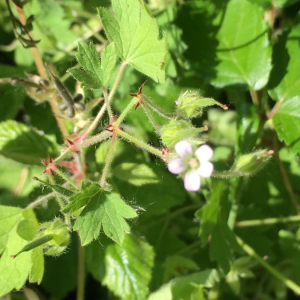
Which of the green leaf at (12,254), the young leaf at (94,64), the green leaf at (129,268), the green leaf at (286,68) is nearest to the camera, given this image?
the young leaf at (94,64)

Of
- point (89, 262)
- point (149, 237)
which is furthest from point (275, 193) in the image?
point (89, 262)

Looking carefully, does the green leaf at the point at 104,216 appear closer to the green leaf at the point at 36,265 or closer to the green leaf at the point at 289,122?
the green leaf at the point at 36,265

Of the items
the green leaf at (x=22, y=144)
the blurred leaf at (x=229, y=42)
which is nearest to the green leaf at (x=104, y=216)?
the green leaf at (x=22, y=144)

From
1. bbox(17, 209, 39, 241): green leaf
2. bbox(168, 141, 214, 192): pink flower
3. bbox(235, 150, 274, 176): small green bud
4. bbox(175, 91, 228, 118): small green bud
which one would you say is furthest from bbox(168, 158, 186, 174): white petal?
bbox(17, 209, 39, 241): green leaf

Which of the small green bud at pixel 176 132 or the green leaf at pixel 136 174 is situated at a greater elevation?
the small green bud at pixel 176 132

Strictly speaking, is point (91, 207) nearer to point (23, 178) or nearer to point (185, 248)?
point (185, 248)

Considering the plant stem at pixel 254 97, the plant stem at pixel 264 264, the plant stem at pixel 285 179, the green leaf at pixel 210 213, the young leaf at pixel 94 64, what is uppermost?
the young leaf at pixel 94 64

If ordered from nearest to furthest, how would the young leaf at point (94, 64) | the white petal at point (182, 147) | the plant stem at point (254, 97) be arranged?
Result: the white petal at point (182, 147) < the young leaf at point (94, 64) < the plant stem at point (254, 97)
